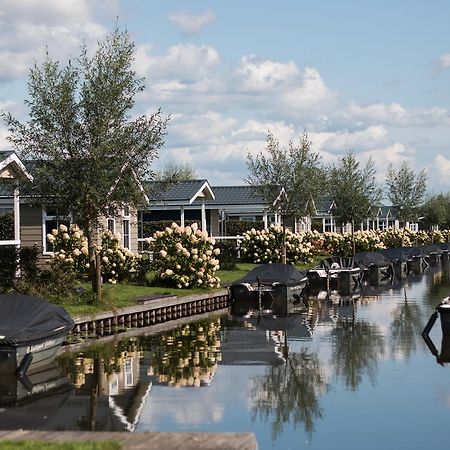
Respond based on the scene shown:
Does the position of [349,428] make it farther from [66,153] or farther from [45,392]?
[66,153]

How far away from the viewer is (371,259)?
171 ft

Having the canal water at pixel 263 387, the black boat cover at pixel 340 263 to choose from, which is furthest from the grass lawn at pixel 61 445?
the black boat cover at pixel 340 263

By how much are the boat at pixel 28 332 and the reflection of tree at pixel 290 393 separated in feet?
14.0

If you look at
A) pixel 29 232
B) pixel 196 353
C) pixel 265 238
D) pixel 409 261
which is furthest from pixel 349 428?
pixel 409 261

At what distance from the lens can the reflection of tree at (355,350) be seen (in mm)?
20500

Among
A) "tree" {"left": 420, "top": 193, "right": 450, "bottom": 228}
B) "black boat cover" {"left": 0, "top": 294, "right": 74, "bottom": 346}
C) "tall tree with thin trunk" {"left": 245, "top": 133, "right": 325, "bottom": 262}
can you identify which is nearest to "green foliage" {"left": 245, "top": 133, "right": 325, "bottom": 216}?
"tall tree with thin trunk" {"left": 245, "top": 133, "right": 325, "bottom": 262}

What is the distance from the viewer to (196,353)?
77.3ft

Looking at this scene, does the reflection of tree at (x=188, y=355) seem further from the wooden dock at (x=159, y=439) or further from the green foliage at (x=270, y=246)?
the green foliage at (x=270, y=246)

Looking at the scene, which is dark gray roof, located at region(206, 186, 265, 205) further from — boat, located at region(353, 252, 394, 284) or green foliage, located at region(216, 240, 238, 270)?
boat, located at region(353, 252, 394, 284)

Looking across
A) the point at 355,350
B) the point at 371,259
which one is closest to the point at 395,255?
the point at 371,259

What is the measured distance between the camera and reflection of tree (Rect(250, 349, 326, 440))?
16125 millimetres

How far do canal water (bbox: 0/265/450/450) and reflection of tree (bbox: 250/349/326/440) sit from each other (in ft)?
0.08

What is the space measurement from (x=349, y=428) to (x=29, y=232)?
25.5m

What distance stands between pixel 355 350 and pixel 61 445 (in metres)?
13.2
